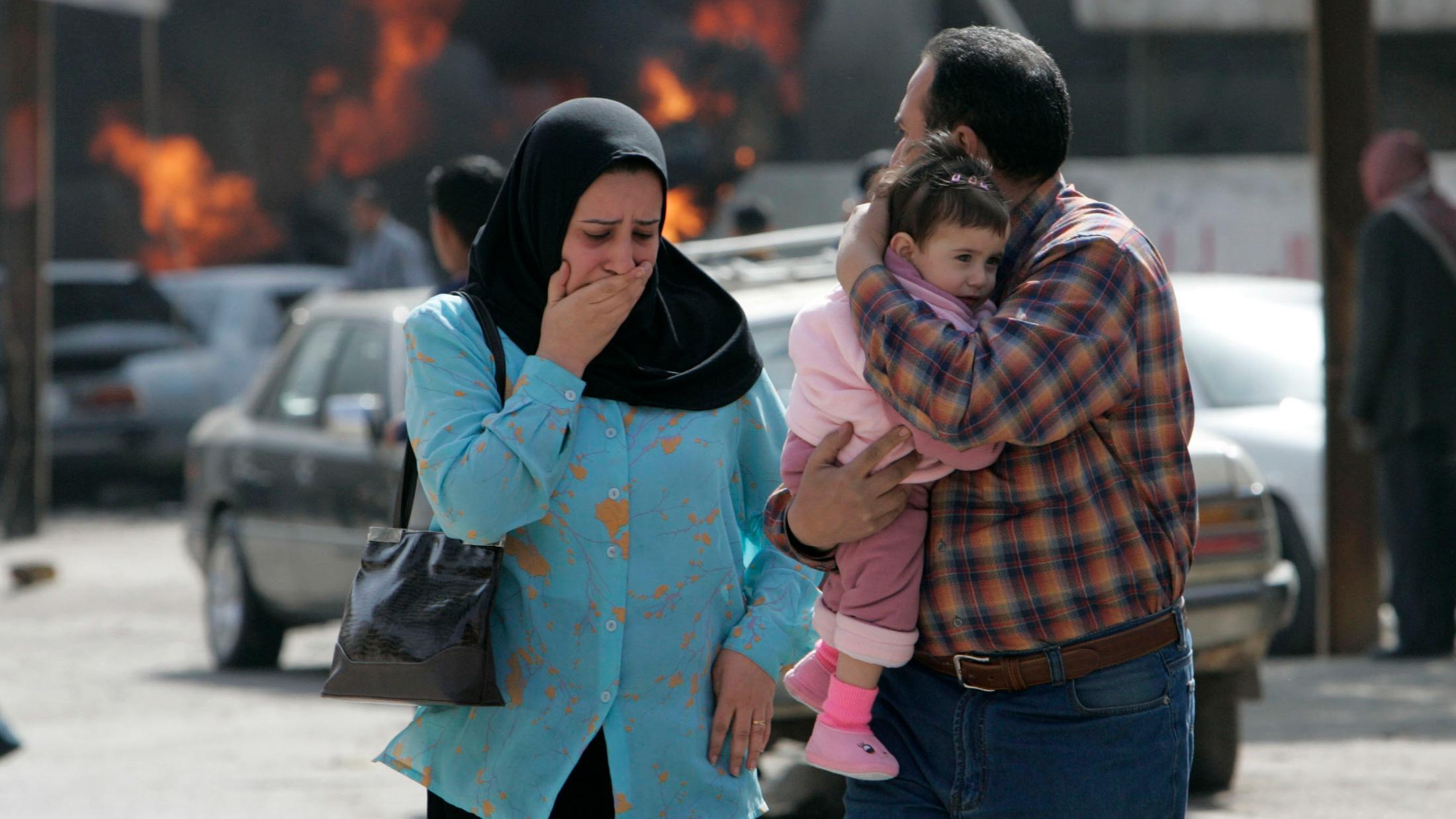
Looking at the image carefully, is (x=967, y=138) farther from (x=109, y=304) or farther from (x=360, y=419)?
(x=109, y=304)

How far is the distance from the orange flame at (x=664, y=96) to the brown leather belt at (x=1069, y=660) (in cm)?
1964

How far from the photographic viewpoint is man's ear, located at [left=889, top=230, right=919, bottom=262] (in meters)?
2.56

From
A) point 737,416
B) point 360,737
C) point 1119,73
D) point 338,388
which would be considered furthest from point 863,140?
point 737,416

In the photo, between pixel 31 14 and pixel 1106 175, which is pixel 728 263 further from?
pixel 31 14

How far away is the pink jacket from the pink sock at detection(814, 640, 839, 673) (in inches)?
12.8

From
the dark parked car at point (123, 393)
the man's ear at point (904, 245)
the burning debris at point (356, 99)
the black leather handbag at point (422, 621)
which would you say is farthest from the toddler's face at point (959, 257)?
the burning debris at point (356, 99)

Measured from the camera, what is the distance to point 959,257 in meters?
2.53

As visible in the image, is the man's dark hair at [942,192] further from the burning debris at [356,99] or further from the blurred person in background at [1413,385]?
the burning debris at [356,99]

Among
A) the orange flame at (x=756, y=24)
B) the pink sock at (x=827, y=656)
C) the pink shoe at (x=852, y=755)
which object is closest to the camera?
the pink shoe at (x=852, y=755)

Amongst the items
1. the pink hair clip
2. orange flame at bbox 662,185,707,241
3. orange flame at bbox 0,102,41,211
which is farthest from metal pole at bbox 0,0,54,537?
the pink hair clip

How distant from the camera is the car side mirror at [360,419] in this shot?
25.5 ft

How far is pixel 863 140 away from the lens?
19969 mm

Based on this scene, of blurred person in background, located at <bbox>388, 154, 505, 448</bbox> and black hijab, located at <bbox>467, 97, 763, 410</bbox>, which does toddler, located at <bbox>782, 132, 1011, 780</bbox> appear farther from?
blurred person in background, located at <bbox>388, 154, 505, 448</bbox>

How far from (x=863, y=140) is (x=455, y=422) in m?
17.5
